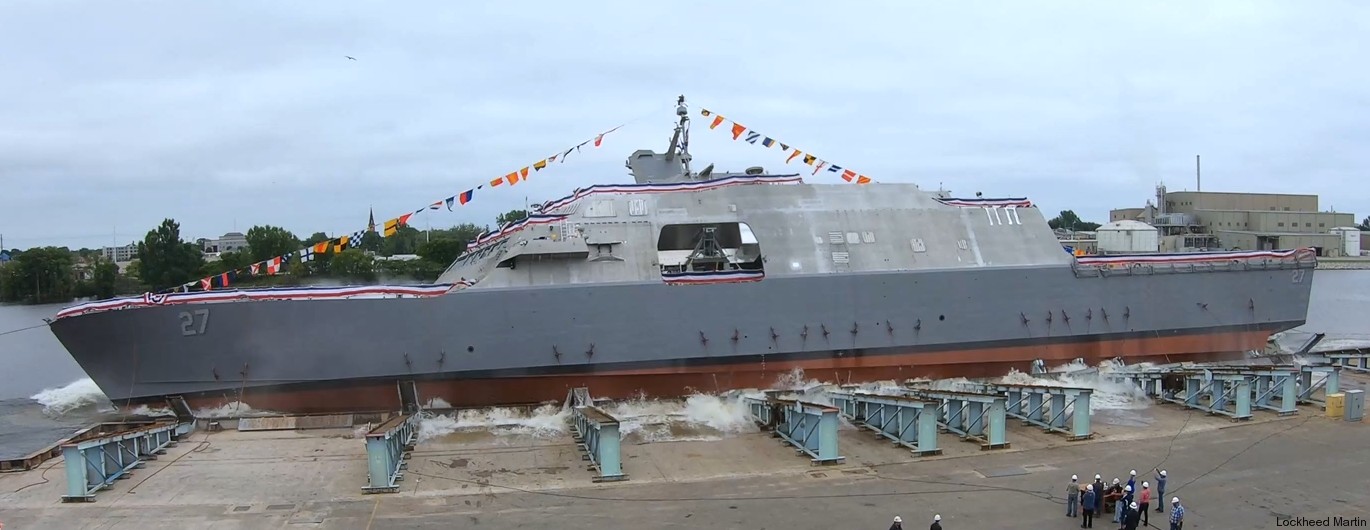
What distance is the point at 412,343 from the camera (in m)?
13.8

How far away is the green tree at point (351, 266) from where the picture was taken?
44.2 metres

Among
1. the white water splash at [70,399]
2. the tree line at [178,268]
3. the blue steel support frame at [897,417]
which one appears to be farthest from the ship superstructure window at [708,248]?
the tree line at [178,268]

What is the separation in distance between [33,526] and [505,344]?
6.75 m

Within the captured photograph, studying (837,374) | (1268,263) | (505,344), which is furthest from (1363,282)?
(505,344)

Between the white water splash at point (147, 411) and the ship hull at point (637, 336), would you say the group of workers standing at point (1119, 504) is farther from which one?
the white water splash at point (147, 411)

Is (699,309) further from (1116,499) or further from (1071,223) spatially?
(1071,223)

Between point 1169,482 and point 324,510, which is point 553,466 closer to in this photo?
point 324,510

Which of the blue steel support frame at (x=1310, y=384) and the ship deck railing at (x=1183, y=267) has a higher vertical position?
the ship deck railing at (x=1183, y=267)

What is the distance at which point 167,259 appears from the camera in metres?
44.7

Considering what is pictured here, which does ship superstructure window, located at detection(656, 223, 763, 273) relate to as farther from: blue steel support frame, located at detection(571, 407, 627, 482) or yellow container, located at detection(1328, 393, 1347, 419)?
yellow container, located at detection(1328, 393, 1347, 419)

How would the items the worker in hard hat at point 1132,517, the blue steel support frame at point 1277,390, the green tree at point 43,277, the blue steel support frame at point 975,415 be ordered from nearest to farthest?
1. the worker in hard hat at point 1132,517
2. the blue steel support frame at point 975,415
3. the blue steel support frame at point 1277,390
4. the green tree at point 43,277

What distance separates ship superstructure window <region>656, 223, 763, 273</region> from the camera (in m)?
15.9

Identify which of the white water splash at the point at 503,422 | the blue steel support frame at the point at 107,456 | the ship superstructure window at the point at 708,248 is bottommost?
the white water splash at the point at 503,422

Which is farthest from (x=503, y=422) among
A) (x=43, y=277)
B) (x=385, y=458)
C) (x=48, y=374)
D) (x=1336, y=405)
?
(x=43, y=277)
